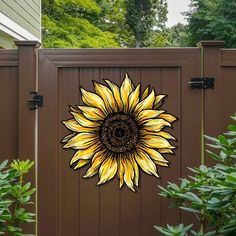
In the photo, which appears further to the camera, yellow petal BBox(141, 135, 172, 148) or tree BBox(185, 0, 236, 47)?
tree BBox(185, 0, 236, 47)

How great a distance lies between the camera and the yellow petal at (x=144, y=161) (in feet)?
9.22

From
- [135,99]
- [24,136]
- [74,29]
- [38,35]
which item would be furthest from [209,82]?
[74,29]

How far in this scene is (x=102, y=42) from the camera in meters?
13.0

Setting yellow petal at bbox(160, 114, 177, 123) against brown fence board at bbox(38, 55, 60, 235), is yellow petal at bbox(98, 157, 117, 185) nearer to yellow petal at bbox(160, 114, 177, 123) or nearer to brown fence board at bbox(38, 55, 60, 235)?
brown fence board at bbox(38, 55, 60, 235)

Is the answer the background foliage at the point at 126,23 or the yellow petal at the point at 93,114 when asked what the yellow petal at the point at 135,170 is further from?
the background foliage at the point at 126,23

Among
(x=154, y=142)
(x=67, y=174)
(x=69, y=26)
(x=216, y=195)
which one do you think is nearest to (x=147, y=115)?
(x=154, y=142)

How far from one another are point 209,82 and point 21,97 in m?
1.22

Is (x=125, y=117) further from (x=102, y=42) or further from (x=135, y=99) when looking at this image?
(x=102, y=42)

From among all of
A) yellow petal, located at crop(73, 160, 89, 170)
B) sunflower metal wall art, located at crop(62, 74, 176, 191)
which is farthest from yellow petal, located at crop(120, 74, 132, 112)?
yellow petal, located at crop(73, 160, 89, 170)

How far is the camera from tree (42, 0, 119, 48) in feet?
38.2

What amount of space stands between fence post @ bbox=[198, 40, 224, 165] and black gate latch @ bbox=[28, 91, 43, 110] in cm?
106

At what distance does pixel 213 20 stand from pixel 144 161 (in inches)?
730

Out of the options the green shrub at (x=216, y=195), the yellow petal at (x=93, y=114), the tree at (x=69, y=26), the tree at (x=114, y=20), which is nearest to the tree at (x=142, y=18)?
the tree at (x=114, y=20)

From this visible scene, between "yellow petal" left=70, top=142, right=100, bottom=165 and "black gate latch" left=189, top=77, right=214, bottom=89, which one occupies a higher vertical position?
"black gate latch" left=189, top=77, right=214, bottom=89
